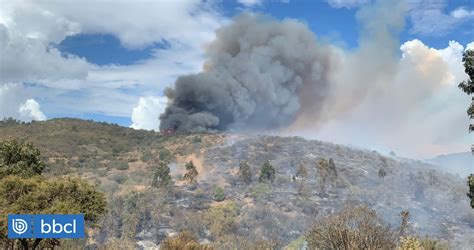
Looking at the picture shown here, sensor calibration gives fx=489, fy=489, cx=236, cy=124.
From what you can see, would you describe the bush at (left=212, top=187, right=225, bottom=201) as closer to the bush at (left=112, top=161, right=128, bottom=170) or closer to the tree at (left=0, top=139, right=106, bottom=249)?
the bush at (left=112, top=161, right=128, bottom=170)

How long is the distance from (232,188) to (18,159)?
297 ft

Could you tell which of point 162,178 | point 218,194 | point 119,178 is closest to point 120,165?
point 119,178

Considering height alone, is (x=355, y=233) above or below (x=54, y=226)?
below

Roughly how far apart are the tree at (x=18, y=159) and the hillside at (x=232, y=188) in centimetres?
5038

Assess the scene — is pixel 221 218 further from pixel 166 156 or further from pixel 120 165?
pixel 166 156

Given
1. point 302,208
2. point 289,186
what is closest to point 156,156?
point 289,186

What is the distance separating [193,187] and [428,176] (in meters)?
91.8

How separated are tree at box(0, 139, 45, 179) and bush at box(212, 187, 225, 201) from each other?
78594 mm

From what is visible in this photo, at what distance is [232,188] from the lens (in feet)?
445

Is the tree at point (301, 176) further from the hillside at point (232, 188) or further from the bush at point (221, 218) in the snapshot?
the bush at point (221, 218)

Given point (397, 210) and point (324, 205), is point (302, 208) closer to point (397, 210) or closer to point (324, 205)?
point (324, 205)

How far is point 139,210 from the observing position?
113312mm

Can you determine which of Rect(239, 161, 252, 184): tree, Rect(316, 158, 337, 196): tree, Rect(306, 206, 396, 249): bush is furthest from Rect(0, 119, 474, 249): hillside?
Rect(306, 206, 396, 249): bush

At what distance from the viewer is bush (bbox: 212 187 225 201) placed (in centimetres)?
12594
